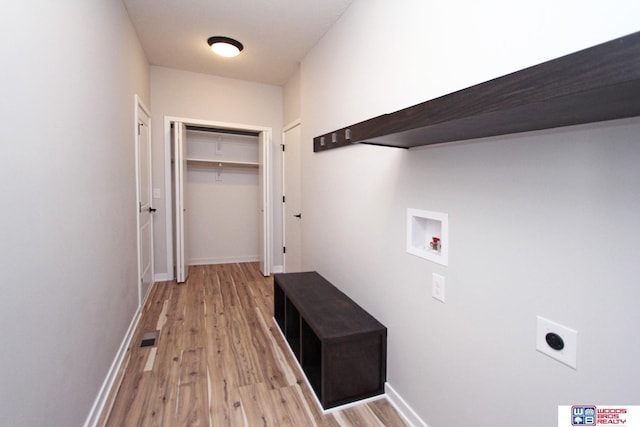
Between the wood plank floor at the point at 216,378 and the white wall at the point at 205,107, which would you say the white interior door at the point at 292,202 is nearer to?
the white wall at the point at 205,107

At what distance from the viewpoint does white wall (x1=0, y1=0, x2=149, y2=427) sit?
104 centimetres

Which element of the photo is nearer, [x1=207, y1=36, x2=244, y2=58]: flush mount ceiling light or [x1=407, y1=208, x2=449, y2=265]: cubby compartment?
[x1=407, y1=208, x2=449, y2=265]: cubby compartment

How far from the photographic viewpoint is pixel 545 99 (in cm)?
67

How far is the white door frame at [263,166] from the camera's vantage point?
4.01 meters

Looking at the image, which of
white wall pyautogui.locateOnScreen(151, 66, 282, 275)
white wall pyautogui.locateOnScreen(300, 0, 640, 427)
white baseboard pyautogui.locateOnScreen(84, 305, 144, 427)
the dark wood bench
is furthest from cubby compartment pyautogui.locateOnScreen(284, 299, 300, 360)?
white wall pyautogui.locateOnScreen(151, 66, 282, 275)

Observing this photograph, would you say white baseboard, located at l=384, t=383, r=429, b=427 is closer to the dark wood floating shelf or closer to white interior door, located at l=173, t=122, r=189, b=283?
the dark wood floating shelf

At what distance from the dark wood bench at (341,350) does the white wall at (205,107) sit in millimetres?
2454

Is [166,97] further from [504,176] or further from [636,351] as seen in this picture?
[636,351]

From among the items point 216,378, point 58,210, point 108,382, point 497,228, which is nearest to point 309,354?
point 216,378

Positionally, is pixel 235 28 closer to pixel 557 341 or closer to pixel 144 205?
pixel 144 205

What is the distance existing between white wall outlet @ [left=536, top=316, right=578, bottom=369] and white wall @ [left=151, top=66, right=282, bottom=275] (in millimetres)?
3772

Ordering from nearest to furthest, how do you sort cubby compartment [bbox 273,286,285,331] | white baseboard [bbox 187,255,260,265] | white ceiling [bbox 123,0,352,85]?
white ceiling [bbox 123,0,352,85] → cubby compartment [bbox 273,286,285,331] → white baseboard [bbox 187,255,260,265]

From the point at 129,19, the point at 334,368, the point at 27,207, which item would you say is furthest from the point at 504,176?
the point at 129,19

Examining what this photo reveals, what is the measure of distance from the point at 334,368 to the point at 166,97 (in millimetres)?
3828
